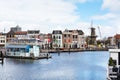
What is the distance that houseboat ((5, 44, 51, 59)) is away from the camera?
105 metres

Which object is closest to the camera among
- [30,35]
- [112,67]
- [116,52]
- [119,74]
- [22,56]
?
[119,74]

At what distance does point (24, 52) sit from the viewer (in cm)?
10662

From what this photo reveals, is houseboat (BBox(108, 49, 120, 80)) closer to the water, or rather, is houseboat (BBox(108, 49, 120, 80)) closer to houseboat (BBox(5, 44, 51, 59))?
the water

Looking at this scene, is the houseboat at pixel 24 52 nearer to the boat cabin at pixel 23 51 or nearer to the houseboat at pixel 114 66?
the boat cabin at pixel 23 51

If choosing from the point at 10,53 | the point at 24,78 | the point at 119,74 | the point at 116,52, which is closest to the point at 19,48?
the point at 10,53

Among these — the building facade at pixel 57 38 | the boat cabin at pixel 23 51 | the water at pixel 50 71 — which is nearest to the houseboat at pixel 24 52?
the boat cabin at pixel 23 51

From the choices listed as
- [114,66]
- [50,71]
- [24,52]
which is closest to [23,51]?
[24,52]

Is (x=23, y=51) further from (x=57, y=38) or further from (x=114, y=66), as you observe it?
(x=57, y=38)

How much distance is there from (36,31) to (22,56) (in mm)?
83273

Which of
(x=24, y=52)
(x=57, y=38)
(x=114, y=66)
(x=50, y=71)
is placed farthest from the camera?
(x=57, y=38)

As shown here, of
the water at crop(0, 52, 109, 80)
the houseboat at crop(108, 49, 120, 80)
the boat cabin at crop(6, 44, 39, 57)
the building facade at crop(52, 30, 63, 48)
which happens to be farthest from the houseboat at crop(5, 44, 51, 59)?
the building facade at crop(52, 30, 63, 48)

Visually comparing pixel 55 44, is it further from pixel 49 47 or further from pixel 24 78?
pixel 24 78

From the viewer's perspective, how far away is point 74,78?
2104 inches

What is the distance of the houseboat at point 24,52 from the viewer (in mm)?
104963
